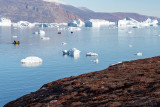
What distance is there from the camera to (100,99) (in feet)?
59.2

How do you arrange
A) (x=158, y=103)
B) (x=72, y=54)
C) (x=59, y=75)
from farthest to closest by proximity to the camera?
(x=72, y=54) < (x=59, y=75) < (x=158, y=103)

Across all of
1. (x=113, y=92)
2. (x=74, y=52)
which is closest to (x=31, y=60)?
(x=74, y=52)

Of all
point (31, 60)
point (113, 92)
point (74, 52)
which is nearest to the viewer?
point (113, 92)

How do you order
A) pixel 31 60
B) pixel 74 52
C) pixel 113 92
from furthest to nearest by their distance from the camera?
pixel 74 52 < pixel 31 60 < pixel 113 92

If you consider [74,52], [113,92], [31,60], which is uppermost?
[113,92]

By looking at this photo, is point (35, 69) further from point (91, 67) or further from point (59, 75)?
point (91, 67)

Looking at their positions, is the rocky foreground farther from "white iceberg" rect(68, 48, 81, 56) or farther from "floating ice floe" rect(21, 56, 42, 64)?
"white iceberg" rect(68, 48, 81, 56)

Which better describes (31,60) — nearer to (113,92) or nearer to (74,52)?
(74,52)

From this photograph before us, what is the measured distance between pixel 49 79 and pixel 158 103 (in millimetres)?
30164

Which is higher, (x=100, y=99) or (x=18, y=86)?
(x=100, y=99)

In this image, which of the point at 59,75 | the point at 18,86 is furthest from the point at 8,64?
the point at 18,86

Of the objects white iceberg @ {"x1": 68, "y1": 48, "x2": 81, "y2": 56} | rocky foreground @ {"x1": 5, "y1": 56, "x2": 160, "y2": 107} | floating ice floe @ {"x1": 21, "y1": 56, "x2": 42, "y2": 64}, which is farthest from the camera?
white iceberg @ {"x1": 68, "y1": 48, "x2": 81, "y2": 56}

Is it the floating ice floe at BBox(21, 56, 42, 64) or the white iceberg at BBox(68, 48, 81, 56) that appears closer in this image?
the floating ice floe at BBox(21, 56, 42, 64)

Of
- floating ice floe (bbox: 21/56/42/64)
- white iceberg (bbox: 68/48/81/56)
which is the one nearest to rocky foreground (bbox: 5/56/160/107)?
floating ice floe (bbox: 21/56/42/64)
